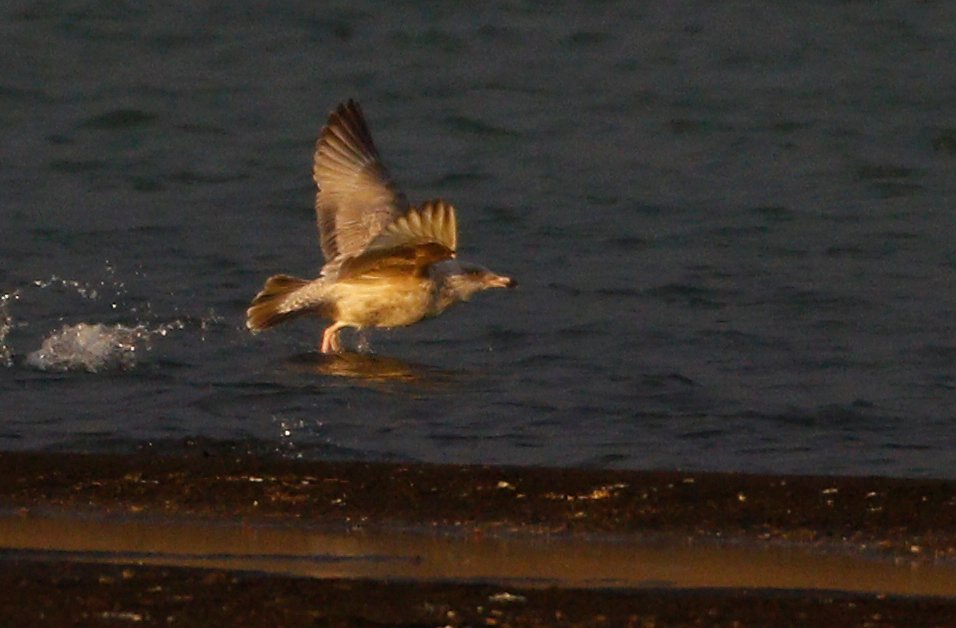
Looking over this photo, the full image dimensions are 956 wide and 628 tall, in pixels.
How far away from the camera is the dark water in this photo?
8.61 m

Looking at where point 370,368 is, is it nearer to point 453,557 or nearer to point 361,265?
point 361,265

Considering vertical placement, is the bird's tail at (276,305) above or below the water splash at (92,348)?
above

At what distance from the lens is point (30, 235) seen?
1289cm

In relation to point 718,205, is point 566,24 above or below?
above

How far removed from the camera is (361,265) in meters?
10.2

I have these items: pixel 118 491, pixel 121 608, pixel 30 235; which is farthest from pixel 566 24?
pixel 121 608

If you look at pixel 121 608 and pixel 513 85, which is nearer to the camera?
pixel 121 608

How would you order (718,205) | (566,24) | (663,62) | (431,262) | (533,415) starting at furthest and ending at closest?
(566,24), (663,62), (718,205), (431,262), (533,415)

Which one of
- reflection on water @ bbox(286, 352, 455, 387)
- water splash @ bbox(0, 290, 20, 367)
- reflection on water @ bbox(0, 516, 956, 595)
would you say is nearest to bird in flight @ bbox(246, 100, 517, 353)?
reflection on water @ bbox(286, 352, 455, 387)

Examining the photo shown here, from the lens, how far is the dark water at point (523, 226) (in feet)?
28.2

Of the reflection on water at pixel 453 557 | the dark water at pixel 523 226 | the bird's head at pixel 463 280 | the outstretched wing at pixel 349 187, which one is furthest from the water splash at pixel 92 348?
the reflection on water at pixel 453 557

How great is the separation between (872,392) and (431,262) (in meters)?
2.05

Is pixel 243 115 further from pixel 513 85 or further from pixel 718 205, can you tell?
pixel 718 205

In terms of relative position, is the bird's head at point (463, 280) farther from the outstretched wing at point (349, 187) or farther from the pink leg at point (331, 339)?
the pink leg at point (331, 339)
